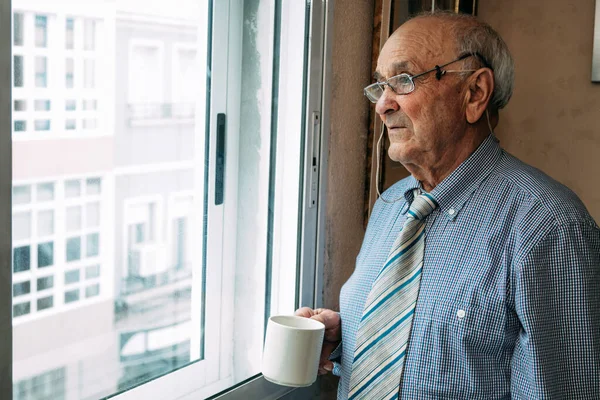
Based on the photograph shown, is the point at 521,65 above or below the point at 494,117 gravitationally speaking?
above

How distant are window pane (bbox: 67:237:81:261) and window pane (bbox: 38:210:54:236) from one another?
5 centimetres

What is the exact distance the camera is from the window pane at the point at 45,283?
1.00 meters

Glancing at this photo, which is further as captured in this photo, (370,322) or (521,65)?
(521,65)

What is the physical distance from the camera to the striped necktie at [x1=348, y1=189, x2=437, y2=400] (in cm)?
112

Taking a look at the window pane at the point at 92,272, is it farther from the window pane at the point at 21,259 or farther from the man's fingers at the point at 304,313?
the man's fingers at the point at 304,313

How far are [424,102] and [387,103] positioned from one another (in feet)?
0.22

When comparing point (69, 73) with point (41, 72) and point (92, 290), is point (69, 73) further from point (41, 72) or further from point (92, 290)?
point (92, 290)

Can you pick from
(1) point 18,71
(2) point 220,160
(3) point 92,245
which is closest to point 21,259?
(3) point 92,245

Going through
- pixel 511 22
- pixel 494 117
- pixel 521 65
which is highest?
pixel 511 22

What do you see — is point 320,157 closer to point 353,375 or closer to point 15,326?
point 353,375

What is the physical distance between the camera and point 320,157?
1.45 meters

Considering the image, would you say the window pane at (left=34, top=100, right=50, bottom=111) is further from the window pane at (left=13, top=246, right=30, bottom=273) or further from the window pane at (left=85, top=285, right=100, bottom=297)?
the window pane at (left=85, top=285, right=100, bottom=297)

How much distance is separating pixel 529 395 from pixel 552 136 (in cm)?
119

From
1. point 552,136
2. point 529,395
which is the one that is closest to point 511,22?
point 552,136
